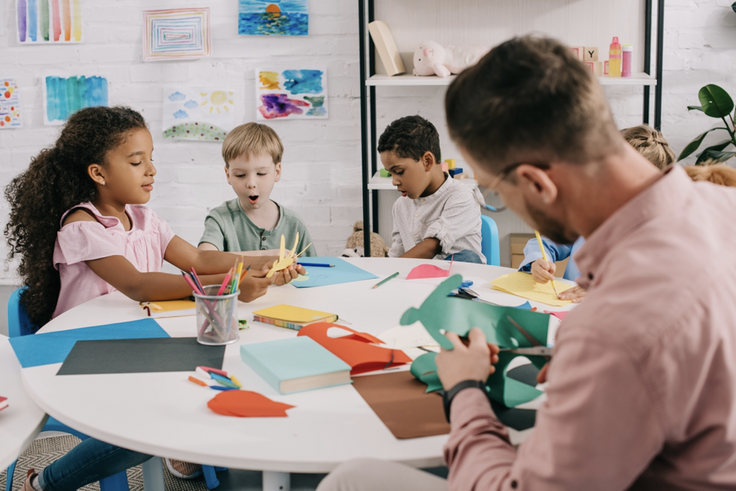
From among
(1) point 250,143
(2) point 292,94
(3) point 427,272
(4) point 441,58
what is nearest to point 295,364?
(3) point 427,272

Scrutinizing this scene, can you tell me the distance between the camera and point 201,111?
3.33m

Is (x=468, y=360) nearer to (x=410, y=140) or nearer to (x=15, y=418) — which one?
(x=15, y=418)

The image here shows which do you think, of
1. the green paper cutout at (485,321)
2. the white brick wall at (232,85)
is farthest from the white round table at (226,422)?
the white brick wall at (232,85)

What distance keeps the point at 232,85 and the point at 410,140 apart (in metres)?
1.40


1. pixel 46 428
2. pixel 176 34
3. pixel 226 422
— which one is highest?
pixel 176 34

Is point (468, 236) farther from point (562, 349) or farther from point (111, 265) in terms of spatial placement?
point (562, 349)

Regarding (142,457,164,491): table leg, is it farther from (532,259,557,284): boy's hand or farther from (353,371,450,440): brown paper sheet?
(532,259,557,284): boy's hand

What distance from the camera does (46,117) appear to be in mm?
3400

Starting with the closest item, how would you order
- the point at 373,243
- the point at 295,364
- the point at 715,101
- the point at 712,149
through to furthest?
the point at 295,364 < the point at 715,101 < the point at 712,149 < the point at 373,243

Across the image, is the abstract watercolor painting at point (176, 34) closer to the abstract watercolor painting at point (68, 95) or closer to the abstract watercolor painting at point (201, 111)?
the abstract watercolor painting at point (201, 111)

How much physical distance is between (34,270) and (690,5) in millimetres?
3053

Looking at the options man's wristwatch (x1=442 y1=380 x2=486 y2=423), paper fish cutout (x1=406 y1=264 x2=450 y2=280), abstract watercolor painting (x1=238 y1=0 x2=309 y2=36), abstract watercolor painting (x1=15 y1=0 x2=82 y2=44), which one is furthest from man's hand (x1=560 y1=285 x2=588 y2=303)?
abstract watercolor painting (x1=15 y1=0 x2=82 y2=44)

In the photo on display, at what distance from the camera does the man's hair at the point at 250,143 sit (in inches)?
85.6

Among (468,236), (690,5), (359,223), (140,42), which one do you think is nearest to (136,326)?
(468,236)
